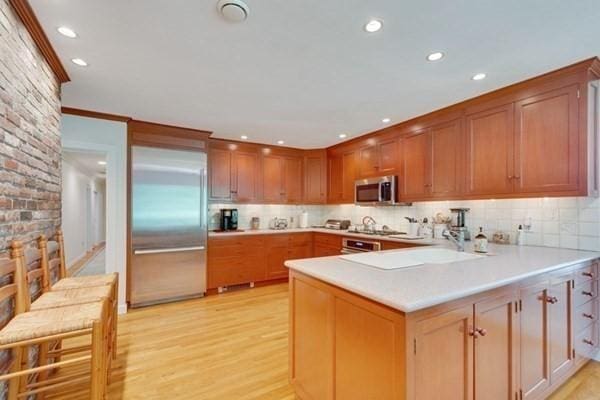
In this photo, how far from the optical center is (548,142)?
233 centimetres

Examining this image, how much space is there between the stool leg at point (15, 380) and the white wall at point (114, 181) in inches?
Result: 77.4

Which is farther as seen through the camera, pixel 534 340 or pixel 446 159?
pixel 446 159

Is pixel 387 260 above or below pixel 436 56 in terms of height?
below

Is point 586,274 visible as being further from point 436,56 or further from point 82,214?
point 82,214

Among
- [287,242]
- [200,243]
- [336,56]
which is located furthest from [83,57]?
[287,242]

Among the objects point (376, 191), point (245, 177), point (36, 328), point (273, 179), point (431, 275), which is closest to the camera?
point (36, 328)

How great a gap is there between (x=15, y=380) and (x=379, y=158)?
13.4 ft

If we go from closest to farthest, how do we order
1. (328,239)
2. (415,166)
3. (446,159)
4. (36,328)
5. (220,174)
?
1. (36,328)
2. (446,159)
3. (415,166)
4. (220,174)
5. (328,239)

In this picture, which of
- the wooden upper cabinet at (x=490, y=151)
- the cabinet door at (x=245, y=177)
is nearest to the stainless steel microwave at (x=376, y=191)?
the wooden upper cabinet at (x=490, y=151)

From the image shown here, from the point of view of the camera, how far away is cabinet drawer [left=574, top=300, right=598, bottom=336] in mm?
2014

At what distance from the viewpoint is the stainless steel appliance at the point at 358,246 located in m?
3.65

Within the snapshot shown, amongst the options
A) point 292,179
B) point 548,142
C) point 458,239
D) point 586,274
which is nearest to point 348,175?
point 292,179

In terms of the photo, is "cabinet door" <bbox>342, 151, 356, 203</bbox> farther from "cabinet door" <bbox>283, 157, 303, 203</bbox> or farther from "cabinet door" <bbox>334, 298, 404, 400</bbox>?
"cabinet door" <bbox>334, 298, 404, 400</bbox>

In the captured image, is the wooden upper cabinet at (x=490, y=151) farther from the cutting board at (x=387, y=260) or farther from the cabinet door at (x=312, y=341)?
the cabinet door at (x=312, y=341)
